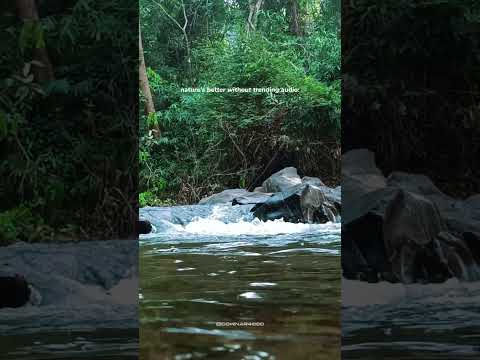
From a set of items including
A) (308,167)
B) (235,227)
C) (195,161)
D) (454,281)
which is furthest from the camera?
(235,227)

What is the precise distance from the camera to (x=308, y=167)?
494cm

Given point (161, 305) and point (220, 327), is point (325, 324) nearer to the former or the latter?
point (220, 327)

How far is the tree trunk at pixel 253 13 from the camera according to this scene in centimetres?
491

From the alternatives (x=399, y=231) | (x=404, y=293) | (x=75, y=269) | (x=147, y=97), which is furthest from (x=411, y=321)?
(x=147, y=97)

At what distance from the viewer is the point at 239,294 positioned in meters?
3.88

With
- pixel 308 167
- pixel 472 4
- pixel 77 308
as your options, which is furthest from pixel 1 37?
pixel 472 4

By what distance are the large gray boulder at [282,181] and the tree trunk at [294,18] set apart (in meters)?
1.10

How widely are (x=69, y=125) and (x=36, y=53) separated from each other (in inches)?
18.0

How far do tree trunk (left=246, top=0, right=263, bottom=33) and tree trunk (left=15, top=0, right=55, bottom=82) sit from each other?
173 cm

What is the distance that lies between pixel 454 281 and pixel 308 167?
1.61 meters

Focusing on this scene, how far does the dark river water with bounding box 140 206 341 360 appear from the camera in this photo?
3166mm

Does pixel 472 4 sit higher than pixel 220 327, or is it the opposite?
pixel 472 4

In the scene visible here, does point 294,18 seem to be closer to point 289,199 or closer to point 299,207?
point 289,199

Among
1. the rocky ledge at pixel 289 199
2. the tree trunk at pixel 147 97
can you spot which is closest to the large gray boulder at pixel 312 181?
the rocky ledge at pixel 289 199
